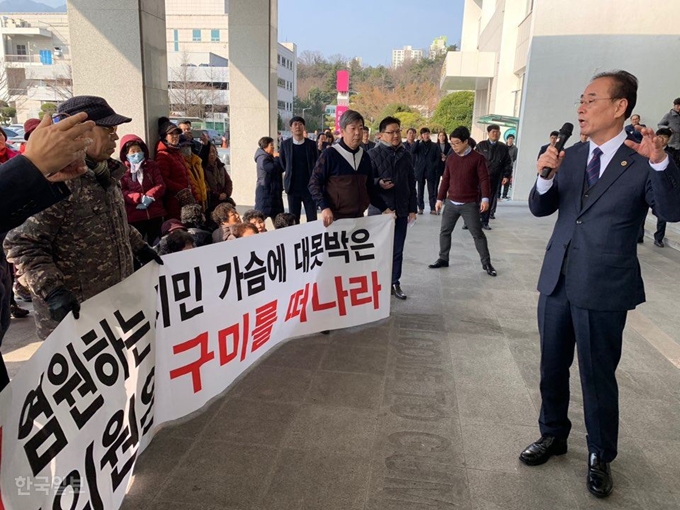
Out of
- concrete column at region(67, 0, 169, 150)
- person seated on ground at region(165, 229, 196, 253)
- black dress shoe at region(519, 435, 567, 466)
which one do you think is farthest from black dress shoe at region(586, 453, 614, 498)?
concrete column at region(67, 0, 169, 150)

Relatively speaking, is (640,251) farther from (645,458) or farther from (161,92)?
(161,92)

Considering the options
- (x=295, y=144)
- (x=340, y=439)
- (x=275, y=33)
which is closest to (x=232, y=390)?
(x=340, y=439)

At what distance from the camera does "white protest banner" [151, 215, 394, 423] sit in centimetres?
263

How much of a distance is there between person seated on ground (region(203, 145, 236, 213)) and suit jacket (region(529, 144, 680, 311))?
497 cm

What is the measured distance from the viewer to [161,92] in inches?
233

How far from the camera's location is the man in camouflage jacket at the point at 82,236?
7.15 ft

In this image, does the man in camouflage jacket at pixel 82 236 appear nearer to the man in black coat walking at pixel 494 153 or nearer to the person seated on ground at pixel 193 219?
the person seated on ground at pixel 193 219

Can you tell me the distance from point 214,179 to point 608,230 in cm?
545

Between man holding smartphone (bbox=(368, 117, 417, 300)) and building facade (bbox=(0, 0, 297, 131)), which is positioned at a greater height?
building facade (bbox=(0, 0, 297, 131))

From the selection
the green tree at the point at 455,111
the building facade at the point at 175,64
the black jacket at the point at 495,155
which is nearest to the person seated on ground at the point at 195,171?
the black jacket at the point at 495,155

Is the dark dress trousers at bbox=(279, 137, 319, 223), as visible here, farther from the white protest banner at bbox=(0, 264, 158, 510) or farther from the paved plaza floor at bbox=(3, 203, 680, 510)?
the white protest banner at bbox=(0, 264, 158, 510)

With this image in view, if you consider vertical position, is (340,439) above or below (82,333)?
below

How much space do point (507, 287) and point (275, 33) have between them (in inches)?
281

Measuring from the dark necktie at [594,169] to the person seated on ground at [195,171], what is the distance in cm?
456
